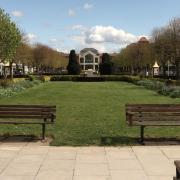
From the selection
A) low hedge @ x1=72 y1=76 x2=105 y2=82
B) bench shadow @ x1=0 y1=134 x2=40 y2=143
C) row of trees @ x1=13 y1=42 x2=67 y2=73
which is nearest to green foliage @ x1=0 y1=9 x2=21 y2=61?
row of trees @ x1=13 y1=42 x2=67 y2=73

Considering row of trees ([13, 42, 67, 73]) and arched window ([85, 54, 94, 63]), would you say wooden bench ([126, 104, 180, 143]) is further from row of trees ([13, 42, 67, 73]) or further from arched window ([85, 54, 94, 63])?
arched window ([85, 54, 94, 63])

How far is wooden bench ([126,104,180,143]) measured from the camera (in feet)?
34.3

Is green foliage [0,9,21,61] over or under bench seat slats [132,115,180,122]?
over

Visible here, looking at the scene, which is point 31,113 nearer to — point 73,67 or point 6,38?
point 6,38

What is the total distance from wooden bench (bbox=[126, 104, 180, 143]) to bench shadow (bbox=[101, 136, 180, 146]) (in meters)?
0.23

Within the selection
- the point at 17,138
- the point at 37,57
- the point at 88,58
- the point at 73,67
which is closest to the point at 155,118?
the point at 17,138

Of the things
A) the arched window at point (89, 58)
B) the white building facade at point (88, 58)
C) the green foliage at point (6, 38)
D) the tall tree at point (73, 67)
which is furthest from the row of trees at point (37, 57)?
the arched window at point (89, 58)

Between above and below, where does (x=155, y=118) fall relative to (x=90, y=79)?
above
